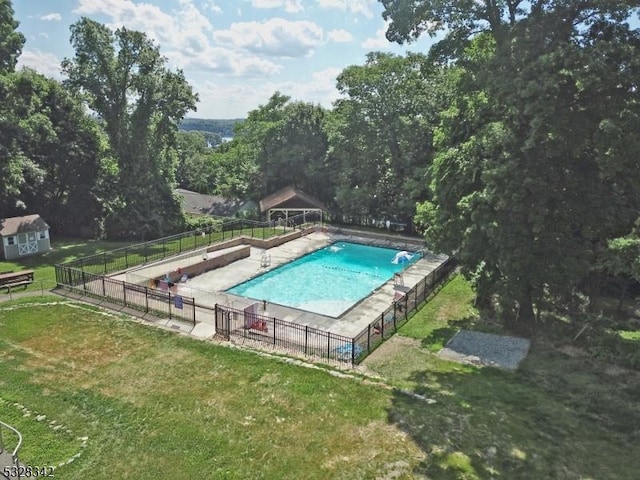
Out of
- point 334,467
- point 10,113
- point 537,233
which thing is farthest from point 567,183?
point 10,113

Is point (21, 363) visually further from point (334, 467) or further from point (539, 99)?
point (539, 99)

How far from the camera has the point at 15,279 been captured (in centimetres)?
2033

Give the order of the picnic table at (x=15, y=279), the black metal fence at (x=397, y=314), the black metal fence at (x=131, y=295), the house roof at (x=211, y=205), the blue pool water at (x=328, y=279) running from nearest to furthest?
the black metal fence at (x=397, y=314), the black metal fence at (x=131, y=295), the picnic table at (x=15, y=279), the blue pool water at (x=328, y=279), the house roof at (x=211, y=205)

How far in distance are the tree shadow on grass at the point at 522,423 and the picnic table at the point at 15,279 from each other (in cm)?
1685

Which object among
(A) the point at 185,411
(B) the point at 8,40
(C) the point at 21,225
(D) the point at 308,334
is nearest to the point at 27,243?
(C) the point at 21,225

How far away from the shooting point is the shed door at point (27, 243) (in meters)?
26.1

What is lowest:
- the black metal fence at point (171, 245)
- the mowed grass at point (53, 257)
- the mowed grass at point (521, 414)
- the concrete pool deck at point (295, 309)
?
the concrete pool deck at point (295, 309)

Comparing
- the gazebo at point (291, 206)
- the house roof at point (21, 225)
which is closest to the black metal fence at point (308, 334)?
the house roof at point (21, 225)

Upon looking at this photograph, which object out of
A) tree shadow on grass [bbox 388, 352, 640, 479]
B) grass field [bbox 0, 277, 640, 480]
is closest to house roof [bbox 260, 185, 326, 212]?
grass field [bbox 0, 277, 640, 480]

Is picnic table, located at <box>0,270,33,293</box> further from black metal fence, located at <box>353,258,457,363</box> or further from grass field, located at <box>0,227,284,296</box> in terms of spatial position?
black metal fence, located at <box>353,258,457,363</box>

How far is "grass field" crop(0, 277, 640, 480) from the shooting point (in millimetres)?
9000

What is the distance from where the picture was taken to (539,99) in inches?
496

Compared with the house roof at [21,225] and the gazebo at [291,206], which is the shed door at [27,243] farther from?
the gazebo at [291,206]

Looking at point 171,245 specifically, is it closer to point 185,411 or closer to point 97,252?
point 97,252
